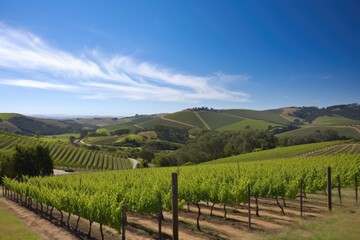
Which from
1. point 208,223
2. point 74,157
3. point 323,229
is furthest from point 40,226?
point 74,157

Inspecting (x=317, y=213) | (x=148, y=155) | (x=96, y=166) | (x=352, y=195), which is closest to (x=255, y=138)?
(x=148, y=155)

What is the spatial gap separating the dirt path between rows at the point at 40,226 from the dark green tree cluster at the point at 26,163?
138 feet

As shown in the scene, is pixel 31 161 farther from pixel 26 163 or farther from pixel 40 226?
pixel 40 226

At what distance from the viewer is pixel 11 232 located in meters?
20.1

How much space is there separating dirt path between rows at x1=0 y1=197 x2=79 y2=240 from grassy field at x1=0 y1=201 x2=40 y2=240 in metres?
0.43

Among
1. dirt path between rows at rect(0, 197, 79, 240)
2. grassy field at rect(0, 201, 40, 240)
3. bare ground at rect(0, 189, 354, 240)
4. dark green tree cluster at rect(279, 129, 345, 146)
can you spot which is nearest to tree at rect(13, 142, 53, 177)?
dirt path between rows at rect(0, 197, 79, 240)

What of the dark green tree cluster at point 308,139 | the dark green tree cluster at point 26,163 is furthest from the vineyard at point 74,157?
the dark green tree cluster at point 308,139

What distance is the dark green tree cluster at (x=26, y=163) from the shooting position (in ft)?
220

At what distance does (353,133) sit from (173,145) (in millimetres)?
88563

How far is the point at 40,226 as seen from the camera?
884 inches

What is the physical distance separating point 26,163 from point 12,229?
53939 mm

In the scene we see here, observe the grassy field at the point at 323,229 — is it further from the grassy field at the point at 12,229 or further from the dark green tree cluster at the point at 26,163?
the dark green tree cluster at the point at 26,163

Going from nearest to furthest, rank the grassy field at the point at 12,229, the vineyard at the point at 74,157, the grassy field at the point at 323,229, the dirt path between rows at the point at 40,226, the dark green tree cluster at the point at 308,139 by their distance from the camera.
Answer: the grassy field at the point at 323,229, the grassy field at the point at 12,229, the dirt path between rows at the point at 40,226, the vineyard at the point at 74,157, the dark green tree cluster at the point at 308,139

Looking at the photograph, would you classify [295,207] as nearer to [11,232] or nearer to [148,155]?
[11,232]
